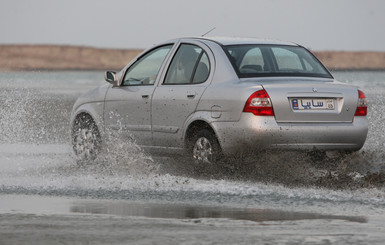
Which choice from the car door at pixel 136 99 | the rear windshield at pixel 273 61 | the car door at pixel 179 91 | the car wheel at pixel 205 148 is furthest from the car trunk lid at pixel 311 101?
the car door at pixel 136 99

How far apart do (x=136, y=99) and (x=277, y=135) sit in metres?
2.38

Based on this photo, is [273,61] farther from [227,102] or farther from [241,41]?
[227,102]

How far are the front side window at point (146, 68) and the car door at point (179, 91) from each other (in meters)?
0.31

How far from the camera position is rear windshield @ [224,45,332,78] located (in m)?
10.1

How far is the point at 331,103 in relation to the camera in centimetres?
973

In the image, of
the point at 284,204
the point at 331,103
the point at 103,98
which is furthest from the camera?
the point at 103,98

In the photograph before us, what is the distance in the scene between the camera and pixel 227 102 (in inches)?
379

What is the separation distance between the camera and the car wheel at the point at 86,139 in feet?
39.1

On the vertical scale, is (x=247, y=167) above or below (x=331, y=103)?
below

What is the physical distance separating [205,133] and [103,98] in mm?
2287

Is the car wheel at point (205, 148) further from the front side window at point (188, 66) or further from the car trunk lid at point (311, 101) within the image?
the car trunk lid at point (311, 101)

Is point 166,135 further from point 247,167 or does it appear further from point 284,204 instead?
point 284,204

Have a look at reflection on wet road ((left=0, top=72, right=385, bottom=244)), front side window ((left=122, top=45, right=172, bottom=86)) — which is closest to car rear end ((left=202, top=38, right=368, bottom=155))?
reflection on wet road ((left=0, top=72, right=385, bottom=244))

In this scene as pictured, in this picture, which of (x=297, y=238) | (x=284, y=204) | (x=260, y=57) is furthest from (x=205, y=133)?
(x=297, y=238)
